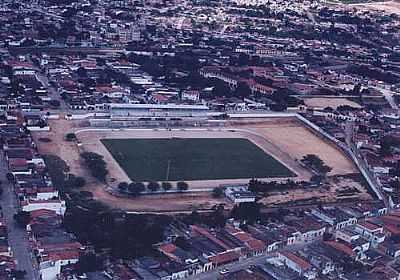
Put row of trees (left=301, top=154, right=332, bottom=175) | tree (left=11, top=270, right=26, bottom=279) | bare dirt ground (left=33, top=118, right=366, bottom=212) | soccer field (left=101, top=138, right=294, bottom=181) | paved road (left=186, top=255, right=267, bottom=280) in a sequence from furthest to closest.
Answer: row of trees (left=301, top=154, right=332, bottom=175) < soccer field (left=101, top=138, right=294, bottom=181) < bare dirt ground (left=33, top=118, right=366, bottom=212) < paved road (left=186, top=255, right=267, bottom=280) < tree (left=11, top=270, right=26, bottom=279)

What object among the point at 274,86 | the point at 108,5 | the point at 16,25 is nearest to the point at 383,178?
the point at 274,86

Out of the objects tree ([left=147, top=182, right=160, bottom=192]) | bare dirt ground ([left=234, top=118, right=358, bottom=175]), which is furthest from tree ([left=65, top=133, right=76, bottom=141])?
bare dirt ground ([left=234, top=118, right=358, bottom=175])

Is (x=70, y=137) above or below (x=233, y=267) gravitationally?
above

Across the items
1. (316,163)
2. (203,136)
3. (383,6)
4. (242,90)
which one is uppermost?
(383,6)

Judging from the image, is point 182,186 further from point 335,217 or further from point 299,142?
point 299,142

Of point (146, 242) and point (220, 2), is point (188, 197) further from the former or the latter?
point (220, 2)

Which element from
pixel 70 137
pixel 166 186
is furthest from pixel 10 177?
pixel 166 186

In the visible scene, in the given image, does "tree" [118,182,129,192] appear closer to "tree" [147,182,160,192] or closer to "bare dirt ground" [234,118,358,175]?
"tree" [147,182,160,192]
